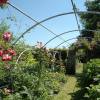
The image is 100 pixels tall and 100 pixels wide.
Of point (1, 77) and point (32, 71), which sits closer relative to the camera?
point (1, 77)

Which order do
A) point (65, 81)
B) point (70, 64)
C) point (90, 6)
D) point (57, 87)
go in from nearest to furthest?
point (57, 87) < point (65, 81) < point (70, 64) < point (90, 6)

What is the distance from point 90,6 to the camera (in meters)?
47.2

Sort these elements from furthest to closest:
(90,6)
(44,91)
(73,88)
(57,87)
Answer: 1. (90,6)
2. (73,88)
3. (57,87)
4. (44,91)

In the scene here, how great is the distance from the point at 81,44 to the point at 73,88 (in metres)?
9.24

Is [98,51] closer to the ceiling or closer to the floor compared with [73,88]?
closer to the ceiling

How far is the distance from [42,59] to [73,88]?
4.81 metres

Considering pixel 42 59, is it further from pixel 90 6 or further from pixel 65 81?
pixel 90 6

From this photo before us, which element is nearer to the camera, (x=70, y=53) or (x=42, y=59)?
(x=42, y=59)

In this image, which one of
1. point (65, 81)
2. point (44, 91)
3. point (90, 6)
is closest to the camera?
point (44, 91)

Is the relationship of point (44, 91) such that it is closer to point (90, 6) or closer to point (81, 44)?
point (81, 44)

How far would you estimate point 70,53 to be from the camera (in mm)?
25688

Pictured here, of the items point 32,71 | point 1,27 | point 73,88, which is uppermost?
point 1,27

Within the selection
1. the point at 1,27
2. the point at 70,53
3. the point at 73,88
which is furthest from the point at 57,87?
the point at 1,27

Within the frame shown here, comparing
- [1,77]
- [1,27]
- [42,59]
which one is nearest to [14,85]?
[1,77]
